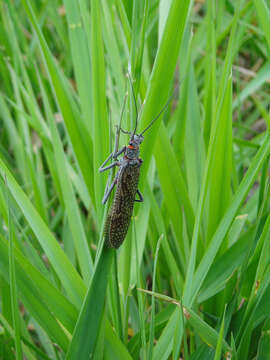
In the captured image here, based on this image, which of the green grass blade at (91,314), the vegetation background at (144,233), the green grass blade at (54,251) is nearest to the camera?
the green grass blade at (91,314)

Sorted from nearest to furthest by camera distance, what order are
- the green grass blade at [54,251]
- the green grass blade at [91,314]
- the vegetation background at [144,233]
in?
1. the green grass blade at [91,314]
2. the vegetation background at [144,233]
3. the green grass blade at [54,251]

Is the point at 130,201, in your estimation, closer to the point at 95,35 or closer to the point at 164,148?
the point at 164,148

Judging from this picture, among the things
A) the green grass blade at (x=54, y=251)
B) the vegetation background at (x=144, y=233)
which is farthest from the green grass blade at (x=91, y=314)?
the green grass blade at (x=54, y=251)

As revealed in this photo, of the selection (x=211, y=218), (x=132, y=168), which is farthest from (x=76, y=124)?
(x=211, y=218)

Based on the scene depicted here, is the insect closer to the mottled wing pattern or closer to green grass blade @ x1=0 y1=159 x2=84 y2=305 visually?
the mottled wing pattern

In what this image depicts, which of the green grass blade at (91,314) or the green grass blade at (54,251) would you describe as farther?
the green grass blade at (54,251)

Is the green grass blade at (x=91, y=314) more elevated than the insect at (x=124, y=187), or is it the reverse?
the insect at (x=124, y=187)

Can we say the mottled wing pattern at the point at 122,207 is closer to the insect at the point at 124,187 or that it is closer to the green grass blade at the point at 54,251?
the insect at the point at 124,187

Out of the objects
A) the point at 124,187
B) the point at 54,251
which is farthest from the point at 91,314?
the point at 124,187

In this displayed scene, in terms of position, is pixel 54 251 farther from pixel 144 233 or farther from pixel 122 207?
pixel 144 233
